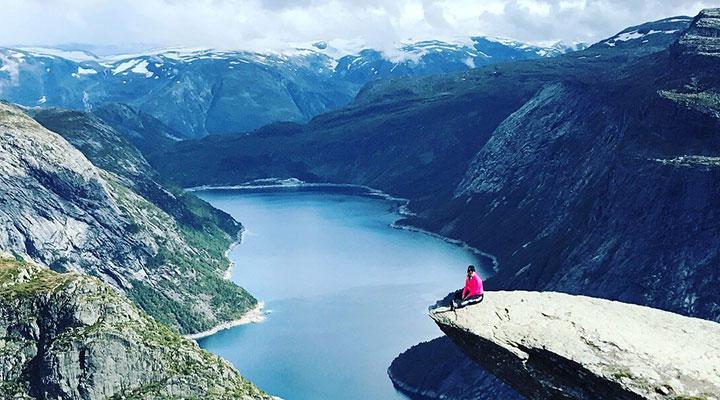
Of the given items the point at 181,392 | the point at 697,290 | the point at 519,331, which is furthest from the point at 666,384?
the point at 697,290

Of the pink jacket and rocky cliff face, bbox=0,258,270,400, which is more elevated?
the pink jacket

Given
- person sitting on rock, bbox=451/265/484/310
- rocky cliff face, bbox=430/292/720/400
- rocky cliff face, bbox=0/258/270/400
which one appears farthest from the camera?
rocky cliff face, bbox=0/258/270/400

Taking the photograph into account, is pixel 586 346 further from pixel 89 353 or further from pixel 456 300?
pixel 89 353

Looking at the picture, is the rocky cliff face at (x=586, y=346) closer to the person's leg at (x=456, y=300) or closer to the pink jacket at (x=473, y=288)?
the person's leg at (x=456, y=300)

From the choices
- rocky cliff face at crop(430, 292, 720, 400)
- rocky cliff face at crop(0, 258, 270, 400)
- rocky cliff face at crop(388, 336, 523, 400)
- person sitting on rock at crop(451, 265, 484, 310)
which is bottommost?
rocky cliff face at crop(388, 336, 523, 400)

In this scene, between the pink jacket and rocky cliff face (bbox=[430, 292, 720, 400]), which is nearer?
rocky cliff face (bbox=[430, 292, 720, 400])

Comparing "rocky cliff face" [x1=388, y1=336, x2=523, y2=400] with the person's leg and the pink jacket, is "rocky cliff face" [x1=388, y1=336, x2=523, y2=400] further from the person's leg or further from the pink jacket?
the pink jacket

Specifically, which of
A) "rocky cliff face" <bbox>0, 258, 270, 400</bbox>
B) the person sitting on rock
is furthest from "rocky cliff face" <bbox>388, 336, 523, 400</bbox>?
the person sitting on rock

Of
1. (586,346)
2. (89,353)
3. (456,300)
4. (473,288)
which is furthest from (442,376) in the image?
(586,346)
